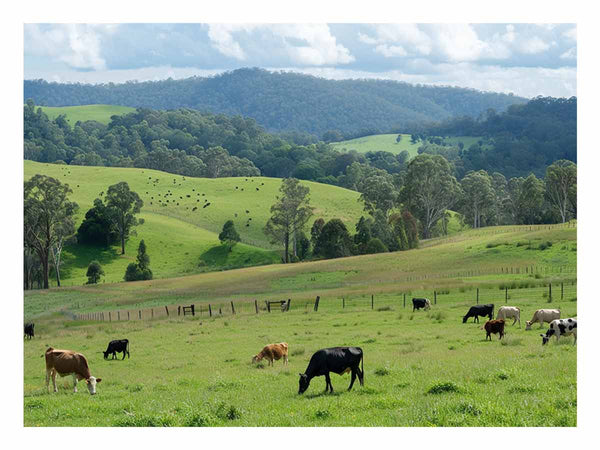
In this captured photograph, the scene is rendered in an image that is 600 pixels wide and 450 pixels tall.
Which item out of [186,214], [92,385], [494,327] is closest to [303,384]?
[92,385]

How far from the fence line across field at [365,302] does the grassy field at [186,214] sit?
44605 mm

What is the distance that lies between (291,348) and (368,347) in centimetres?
318

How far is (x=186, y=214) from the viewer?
140500 mm

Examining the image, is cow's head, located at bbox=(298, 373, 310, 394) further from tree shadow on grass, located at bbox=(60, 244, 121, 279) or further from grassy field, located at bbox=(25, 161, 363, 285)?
tree shadow on grass, located at bbox=(60, 244, 121, 279)

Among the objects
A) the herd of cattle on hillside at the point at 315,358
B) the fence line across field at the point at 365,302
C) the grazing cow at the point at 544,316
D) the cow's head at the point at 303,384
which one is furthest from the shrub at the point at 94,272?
the cow's head at the point at 303,384

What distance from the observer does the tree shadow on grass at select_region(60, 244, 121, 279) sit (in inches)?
4015

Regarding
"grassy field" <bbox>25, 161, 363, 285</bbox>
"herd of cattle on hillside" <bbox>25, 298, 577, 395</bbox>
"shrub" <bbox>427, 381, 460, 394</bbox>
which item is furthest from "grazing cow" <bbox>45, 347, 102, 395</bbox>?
"grassy field" <bbox>25, 161, 363, 285</bbox>

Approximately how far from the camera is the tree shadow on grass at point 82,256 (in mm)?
101969

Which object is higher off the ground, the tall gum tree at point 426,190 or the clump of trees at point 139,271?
the tall gum tree at point 426,190

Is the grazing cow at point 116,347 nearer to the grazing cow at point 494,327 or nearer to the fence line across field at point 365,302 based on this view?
the fence line across field at point 365,302

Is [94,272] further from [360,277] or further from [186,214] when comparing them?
[186,214]

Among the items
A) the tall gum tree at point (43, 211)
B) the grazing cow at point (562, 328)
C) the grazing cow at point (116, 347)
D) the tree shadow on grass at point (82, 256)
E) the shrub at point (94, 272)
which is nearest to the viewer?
the grazing cow at point (562, 328)

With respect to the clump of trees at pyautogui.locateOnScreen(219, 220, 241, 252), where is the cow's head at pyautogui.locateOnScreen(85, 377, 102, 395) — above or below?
below

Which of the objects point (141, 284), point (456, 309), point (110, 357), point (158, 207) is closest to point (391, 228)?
point (141, 284)
